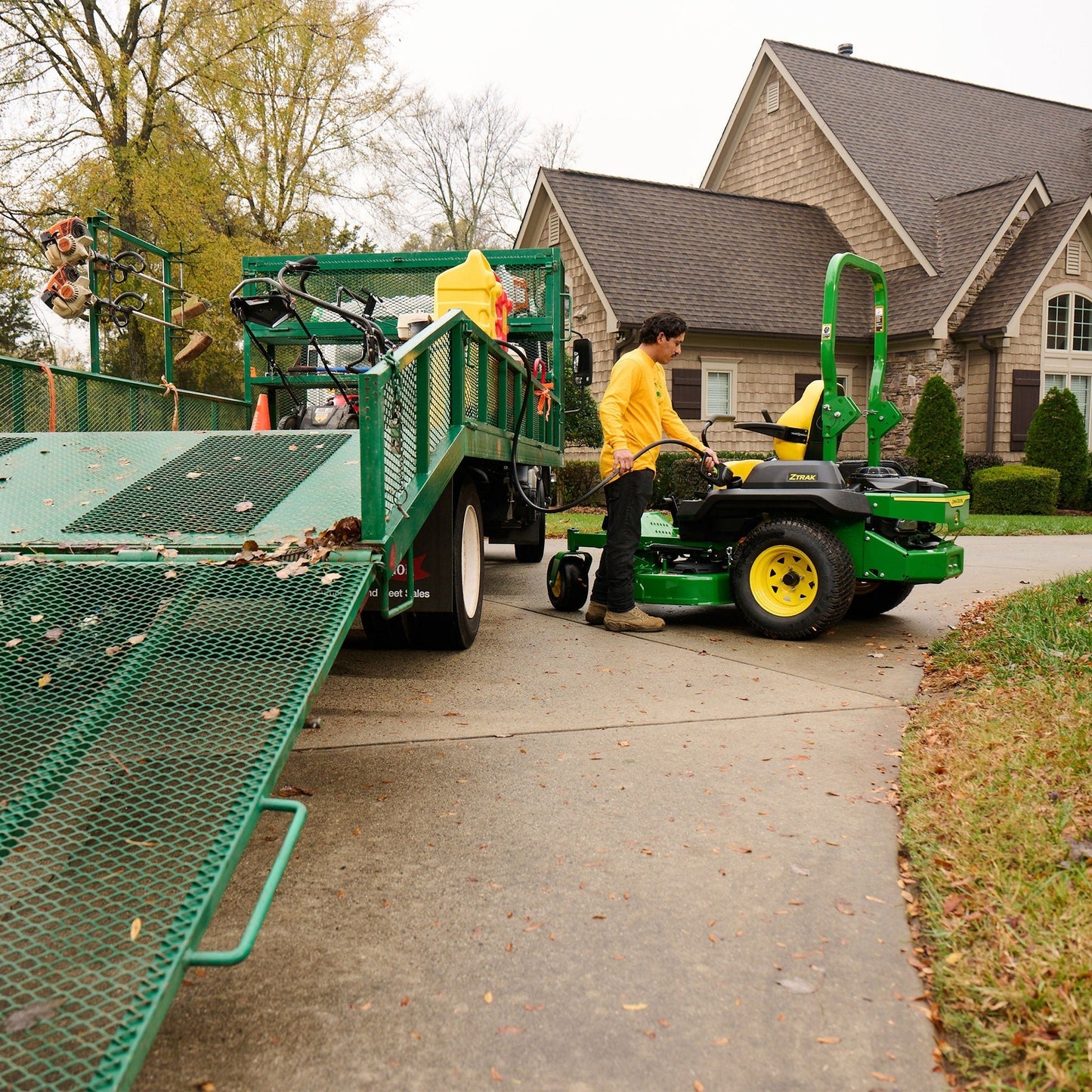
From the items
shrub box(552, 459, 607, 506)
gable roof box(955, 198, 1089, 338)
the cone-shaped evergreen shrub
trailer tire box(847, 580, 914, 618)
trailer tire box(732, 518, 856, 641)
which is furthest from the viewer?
gable roof box(955, 198, 1089, 338)

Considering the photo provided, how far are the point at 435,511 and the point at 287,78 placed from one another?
19406 millimetres

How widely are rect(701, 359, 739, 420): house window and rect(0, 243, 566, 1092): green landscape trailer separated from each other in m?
14.6

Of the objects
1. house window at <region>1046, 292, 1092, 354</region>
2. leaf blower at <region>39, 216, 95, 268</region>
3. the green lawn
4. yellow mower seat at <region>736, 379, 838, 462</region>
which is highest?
house window at <region>1046, 292, 1092, 354</region>

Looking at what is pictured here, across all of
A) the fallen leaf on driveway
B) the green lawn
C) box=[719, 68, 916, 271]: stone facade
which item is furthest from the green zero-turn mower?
box=[719, 68, 916, 271]: stone facade

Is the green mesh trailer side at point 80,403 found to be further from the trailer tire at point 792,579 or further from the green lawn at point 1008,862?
the green lawn at point 1008,862

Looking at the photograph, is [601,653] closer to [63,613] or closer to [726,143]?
[63,613]

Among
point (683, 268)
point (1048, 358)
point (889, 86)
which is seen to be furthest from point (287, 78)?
point (1048, 358)

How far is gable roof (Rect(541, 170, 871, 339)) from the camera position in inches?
755

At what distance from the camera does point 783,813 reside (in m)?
3.56

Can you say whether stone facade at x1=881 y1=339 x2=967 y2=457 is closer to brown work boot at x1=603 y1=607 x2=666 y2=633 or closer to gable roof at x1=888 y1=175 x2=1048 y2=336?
gable roof at x1=888 y1=175 x2=1048 y2=336

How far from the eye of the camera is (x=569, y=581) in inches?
296

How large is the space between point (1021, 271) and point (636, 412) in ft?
51.8

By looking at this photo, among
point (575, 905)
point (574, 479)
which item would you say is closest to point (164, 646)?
point (575, 905)

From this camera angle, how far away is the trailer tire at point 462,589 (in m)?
5.43
